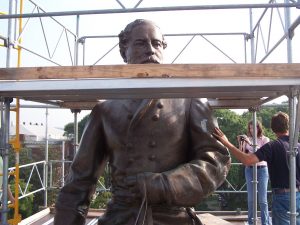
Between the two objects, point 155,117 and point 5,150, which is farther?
point 5,150

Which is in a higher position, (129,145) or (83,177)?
(129,145)

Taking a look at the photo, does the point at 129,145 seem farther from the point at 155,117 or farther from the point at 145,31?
the point at 145,31

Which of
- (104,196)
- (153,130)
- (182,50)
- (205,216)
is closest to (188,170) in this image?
(153,130)

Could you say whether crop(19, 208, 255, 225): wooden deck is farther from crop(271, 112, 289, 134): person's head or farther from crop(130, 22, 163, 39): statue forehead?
crop(130, 22, 163, 39): statue forehead

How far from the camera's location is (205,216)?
5184mm

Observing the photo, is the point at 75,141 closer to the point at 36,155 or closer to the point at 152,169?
the point at 152,169

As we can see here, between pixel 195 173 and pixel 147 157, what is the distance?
28 centimetres

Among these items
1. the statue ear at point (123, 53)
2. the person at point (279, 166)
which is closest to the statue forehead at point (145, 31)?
the statue ear at point (123, 53)

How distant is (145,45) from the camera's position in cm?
220

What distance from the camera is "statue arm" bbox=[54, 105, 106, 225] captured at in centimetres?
217

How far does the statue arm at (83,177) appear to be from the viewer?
2.17 meters

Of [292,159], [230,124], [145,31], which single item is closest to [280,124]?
[292,159]

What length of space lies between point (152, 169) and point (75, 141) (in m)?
2.73

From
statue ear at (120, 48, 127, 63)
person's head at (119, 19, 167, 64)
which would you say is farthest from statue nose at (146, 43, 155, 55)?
statue ear at (120, 48, 127, 63)
